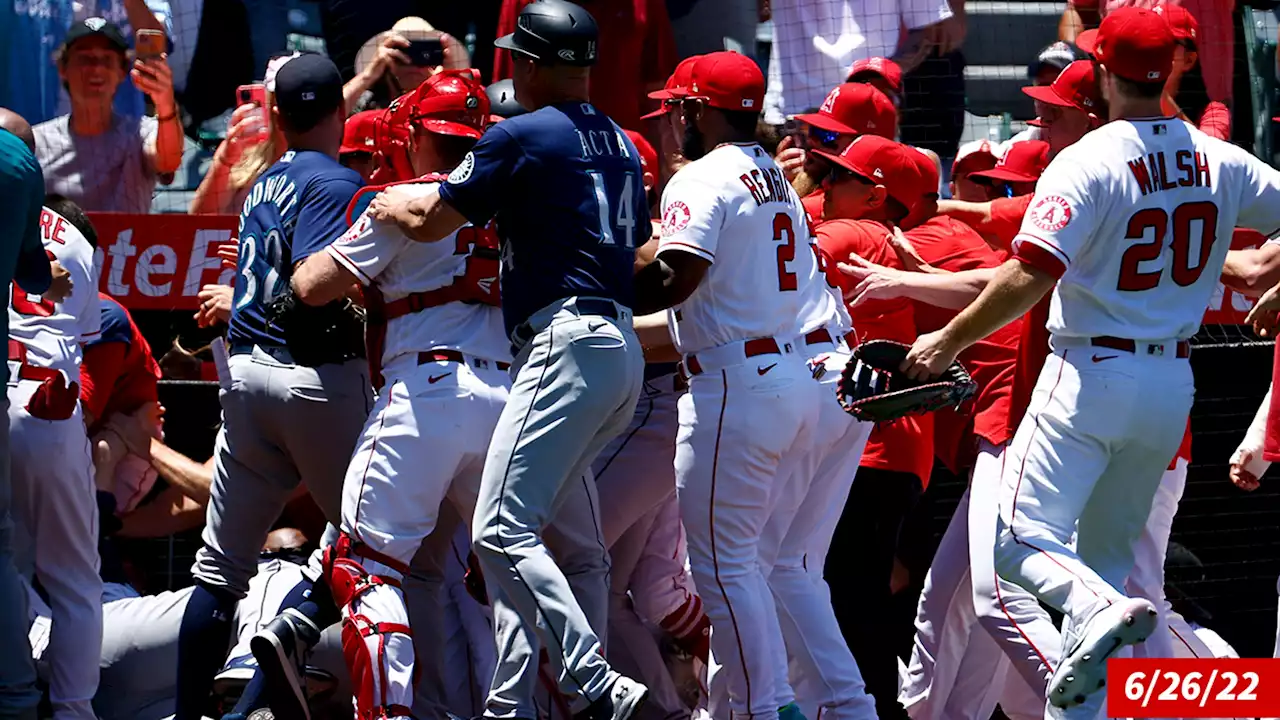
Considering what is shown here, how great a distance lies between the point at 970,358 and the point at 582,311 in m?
1.69

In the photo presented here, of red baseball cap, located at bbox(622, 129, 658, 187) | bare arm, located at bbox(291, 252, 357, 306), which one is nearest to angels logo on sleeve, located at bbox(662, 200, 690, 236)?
bare arm, located at bbox(291, 252, 357, 306)

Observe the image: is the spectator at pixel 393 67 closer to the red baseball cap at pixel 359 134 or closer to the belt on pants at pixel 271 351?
the red baseball cap at pixel 359 134

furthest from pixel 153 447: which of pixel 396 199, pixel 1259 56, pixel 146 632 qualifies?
pixel 1259 56

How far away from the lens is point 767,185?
17.3ft

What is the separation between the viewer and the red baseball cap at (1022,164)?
6.41m

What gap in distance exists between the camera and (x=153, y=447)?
21.7 feet

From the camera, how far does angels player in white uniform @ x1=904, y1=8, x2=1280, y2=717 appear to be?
4695 mm

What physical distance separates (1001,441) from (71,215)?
313cm

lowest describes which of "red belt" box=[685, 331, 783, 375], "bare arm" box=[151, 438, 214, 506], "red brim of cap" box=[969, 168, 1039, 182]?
"bare arm" box=[151, 438, 214, 506]

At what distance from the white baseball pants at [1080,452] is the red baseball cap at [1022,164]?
1.65 metres

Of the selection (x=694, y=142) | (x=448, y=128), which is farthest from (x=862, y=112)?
(x=448, y=128)

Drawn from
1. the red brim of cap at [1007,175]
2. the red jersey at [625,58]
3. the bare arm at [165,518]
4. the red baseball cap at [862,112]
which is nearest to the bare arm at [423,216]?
the red baseball cap at [862,112]

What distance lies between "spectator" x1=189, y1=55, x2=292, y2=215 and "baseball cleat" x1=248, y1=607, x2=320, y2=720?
2.65 meters

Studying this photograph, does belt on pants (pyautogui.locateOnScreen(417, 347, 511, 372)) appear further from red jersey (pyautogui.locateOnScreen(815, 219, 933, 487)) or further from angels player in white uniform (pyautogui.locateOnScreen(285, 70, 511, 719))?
red jersey (pyautogui.locateOnScreen(815, 219, 933, 487))
